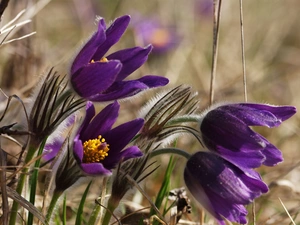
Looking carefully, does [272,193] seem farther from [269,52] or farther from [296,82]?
[269,52]

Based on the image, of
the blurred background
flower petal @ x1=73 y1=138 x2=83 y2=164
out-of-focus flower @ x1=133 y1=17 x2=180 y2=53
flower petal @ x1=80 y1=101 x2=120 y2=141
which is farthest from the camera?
out-of-focus flower @ x1=133 y1=17 x2=180 y2=53

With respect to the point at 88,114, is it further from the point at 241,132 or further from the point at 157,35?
the point at 157,35

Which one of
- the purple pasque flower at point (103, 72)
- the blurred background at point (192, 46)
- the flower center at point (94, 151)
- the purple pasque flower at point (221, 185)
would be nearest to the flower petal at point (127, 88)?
the purple pasque flower at point (103, 72)

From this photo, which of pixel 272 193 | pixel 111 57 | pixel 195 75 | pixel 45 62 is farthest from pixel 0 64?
pixel 111 57

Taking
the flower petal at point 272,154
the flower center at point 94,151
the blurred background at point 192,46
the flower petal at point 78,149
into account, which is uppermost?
the flower petal at point 78,149

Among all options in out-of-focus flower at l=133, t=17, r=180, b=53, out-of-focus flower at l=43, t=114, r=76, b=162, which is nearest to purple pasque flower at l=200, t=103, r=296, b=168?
out-of-focus flower at l=43, t=114, r=76, b=162

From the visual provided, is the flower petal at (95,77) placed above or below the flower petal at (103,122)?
above

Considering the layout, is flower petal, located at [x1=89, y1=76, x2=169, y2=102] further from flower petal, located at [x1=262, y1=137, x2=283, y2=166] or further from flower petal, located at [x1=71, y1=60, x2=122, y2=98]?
flower petal, located at [x1=262, y1=137, x2=283, y2=166]

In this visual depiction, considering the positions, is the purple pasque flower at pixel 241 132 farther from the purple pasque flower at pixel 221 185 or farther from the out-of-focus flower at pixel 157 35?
the out-of-focus flower at pixel 157 35
